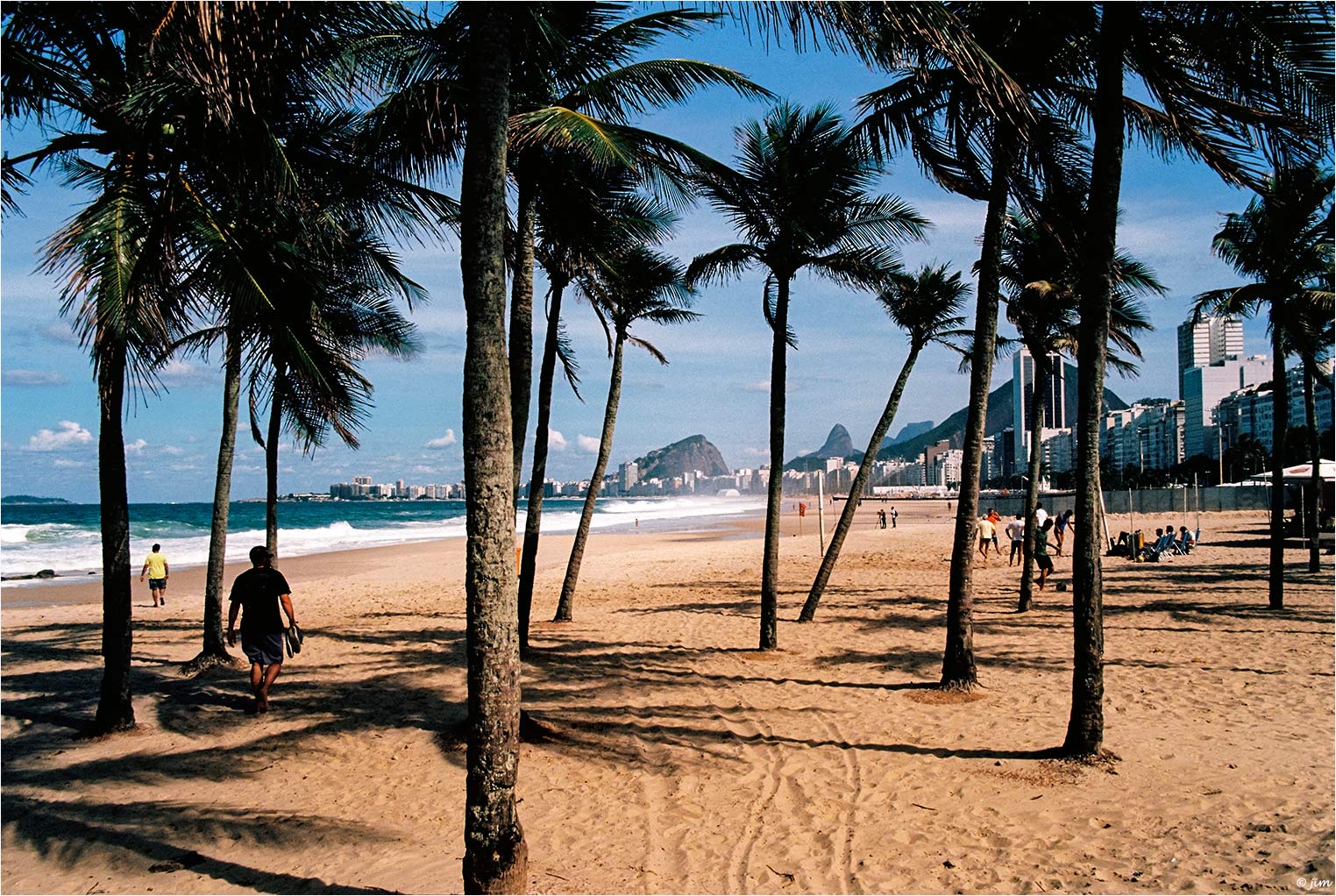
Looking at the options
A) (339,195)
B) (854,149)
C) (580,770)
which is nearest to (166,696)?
(580,770)

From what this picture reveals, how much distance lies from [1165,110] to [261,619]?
8641mm

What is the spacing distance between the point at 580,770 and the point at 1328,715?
609 cm

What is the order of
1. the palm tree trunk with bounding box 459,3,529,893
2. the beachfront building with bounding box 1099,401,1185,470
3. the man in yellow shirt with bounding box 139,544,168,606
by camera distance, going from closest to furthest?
the palm tree trunk with bounding box 459,3,529,893 < the man in yellow shirt with bounding box 139,544,168,606 < the beachfront building with bounding box 1099,401,1185,470

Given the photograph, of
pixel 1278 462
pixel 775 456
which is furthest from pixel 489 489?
pixel 1278 462

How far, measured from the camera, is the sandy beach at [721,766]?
14.9ft

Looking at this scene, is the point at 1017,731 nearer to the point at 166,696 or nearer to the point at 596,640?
the point at 596,640

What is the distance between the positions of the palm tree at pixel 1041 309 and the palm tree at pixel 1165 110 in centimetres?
487

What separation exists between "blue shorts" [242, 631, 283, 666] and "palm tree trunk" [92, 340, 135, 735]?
925 millimetres

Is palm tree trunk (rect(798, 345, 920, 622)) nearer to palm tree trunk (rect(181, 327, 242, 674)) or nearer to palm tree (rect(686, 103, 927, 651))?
palm tree (rect(686, 103, 927, 651))

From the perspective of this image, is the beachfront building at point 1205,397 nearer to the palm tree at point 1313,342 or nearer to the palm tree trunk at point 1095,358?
the palm tree at point 1313,342

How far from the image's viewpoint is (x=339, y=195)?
20.8 feet

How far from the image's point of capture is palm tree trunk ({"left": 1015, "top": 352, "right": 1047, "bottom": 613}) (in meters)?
12.8

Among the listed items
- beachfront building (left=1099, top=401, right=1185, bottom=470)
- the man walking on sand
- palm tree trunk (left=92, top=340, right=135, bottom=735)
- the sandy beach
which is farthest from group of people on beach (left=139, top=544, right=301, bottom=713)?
beachfront building (left=1099, top=401, right=1185, bottom=470)

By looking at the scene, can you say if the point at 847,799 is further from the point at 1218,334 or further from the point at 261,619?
the point at 1218,334
